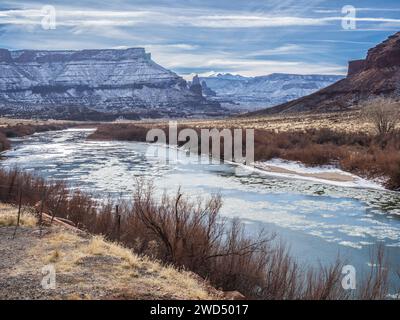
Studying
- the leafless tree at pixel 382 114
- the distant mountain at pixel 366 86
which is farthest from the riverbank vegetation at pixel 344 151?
the distant mountain at pixel 366 86

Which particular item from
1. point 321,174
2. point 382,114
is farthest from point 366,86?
point 321,174

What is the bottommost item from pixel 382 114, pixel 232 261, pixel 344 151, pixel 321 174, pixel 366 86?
pixel 232 261

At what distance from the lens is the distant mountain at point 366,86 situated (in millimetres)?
104875

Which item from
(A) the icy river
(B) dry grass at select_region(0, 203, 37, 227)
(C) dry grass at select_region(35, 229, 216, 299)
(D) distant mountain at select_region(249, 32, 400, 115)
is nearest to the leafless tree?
(A) the icy river

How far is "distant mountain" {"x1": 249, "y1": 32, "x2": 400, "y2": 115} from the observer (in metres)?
105

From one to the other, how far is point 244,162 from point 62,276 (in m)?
33.1

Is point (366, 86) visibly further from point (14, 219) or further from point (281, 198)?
point (14, 219)

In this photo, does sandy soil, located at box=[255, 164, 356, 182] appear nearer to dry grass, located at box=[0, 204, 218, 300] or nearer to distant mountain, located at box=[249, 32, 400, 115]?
dry grass, located at box=[0, 204, 218, 300]

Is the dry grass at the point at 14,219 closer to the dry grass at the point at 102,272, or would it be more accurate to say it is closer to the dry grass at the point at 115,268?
the dry grass at the point at 102,272

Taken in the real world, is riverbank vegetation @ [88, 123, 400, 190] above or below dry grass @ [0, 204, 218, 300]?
above

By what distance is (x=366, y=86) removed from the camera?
114 m
